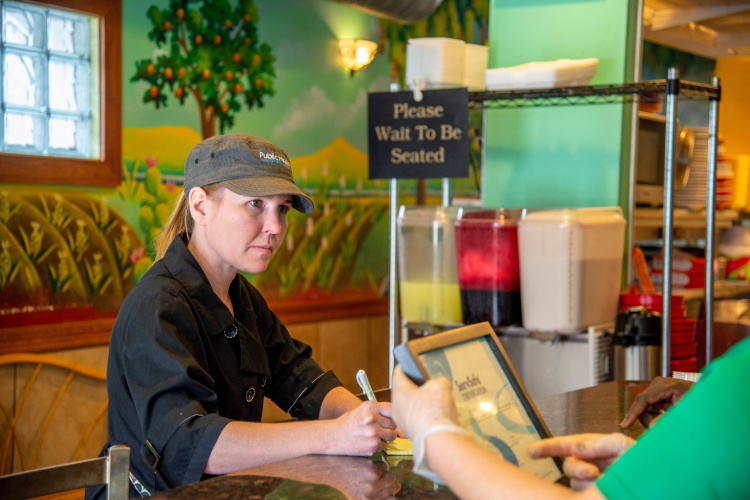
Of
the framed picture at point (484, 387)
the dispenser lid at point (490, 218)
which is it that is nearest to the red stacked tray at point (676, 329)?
the dispenser lid at point (490, 218)

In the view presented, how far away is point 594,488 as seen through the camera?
1.09m

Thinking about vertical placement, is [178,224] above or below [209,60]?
below

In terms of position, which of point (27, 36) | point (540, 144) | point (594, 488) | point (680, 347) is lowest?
point (680, 347)

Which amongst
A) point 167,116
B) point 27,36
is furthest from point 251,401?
point 167,116

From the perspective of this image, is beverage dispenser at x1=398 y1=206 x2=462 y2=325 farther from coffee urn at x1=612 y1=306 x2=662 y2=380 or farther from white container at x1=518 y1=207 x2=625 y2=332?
coffee urn at x1=612 y1=306 x2=662 y2=380

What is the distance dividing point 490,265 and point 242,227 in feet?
5.25

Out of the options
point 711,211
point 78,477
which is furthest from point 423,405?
point 711,211

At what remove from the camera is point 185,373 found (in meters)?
1.73

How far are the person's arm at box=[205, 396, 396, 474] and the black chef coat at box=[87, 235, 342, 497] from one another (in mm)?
28

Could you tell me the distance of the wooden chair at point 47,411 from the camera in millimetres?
4297

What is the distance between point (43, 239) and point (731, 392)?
13.0 ft

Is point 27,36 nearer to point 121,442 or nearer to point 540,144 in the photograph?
point 540,144

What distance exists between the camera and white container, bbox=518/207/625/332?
3.30 metres

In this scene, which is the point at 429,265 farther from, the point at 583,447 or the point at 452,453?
the point at 452,453
